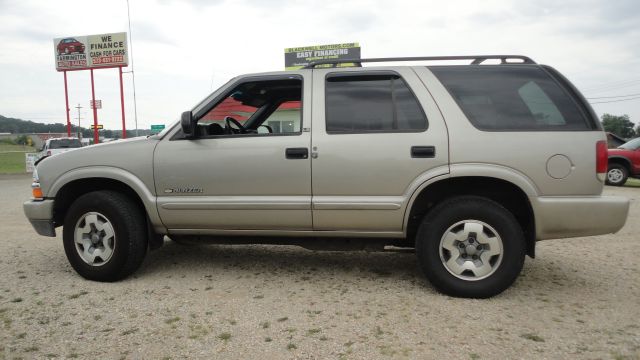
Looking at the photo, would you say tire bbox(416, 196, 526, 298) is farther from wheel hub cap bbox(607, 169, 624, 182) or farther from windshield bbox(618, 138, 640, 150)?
windshield bbox(618, 138, 640, 150)

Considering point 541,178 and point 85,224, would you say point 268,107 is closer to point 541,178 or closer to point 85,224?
point 85,224

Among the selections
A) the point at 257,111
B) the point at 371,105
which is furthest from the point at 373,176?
the point at 257,111

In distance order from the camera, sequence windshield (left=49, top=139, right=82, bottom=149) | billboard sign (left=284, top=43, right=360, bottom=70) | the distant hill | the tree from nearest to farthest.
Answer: windshield (left=49, top=139, right=82, bottom=149)
billboard sign (left=284, top=43, right=360, bottom=70)
the tree
the distant hill

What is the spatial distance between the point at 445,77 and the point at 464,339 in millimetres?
1944

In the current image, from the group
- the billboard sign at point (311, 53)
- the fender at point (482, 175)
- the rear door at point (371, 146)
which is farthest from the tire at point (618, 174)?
the billboard sign at point (311, 53)

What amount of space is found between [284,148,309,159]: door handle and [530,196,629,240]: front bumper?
67.4 inches

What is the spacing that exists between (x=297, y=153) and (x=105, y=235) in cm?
185

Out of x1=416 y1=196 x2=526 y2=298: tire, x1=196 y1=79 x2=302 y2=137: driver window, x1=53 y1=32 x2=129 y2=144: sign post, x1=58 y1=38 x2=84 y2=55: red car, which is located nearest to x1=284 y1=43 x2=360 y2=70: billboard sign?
x1=53 y1=32 x2=129 y2=144: sign post

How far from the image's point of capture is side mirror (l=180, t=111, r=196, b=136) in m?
3.48

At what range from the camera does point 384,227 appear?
3.45 meters

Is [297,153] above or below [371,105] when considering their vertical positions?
below

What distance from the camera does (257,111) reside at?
4.49 metres

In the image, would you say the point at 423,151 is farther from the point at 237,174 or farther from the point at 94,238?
the point at 94,238

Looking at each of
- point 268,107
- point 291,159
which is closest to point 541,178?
point 291,159
